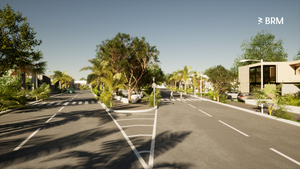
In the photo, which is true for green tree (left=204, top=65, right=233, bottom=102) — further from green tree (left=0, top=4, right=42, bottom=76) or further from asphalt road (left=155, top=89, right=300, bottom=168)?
green tree (left=0, top=4, right=42, bottom=76)

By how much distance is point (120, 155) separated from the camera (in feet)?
16.8

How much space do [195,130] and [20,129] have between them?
9.55 meters

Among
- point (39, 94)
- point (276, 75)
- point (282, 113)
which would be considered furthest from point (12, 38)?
point (276, 75)

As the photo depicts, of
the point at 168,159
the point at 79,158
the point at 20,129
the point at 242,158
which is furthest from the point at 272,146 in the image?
the point at 20,129

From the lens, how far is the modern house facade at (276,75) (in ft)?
80.1

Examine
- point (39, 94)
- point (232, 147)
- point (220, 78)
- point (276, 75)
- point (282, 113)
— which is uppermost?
point (276, 75)

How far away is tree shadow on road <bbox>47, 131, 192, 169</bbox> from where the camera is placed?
448 centimetres

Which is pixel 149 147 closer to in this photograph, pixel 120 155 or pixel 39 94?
pixel 120 155

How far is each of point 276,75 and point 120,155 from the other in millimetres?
31180

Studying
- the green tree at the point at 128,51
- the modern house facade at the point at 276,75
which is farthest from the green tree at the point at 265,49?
the green tree at the point at 128,51

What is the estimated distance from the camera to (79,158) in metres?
4.91

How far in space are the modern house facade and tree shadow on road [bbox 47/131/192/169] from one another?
22.5 m

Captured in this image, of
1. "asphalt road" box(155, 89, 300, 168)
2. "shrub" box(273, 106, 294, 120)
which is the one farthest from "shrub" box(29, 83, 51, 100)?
"shrub" box(273, 106, 294, 120)

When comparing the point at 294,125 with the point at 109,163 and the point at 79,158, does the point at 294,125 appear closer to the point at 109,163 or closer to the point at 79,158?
the point at 109,163
